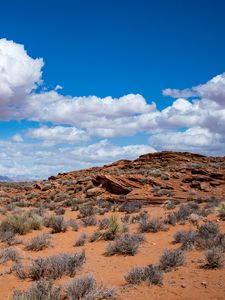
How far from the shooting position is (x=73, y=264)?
8258mm

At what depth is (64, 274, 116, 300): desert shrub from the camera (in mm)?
6223

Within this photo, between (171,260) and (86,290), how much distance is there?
2.79m

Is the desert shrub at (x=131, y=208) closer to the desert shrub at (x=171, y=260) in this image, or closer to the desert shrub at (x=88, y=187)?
the desert shrub at (x=88, y=187)

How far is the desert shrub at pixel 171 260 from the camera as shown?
8143 mm

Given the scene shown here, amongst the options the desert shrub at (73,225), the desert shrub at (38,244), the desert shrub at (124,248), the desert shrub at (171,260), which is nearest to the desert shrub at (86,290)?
the desert shrub at (171,260)

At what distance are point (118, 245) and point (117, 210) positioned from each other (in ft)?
32.3

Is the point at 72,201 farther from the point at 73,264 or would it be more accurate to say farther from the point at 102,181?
the point at 73,264

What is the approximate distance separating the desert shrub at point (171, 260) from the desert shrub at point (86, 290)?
2.09m

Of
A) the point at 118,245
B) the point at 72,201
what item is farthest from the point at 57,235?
the point at 72,201

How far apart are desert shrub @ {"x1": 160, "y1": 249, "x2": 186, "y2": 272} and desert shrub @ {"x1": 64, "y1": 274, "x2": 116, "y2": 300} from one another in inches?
82.2

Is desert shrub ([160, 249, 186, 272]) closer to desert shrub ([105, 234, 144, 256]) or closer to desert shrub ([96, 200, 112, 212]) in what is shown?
desert shrub ([105, 234, 144, 256])

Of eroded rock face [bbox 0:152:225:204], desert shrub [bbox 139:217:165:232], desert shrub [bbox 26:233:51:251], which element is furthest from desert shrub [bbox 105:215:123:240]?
eroded rock face [bbox 0:152:225:204]

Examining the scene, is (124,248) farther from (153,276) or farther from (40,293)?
(40,293)

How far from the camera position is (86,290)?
636cm
